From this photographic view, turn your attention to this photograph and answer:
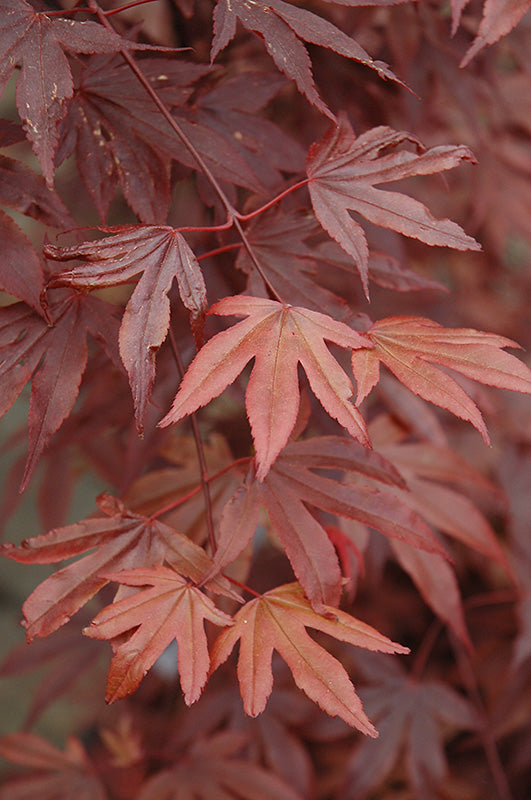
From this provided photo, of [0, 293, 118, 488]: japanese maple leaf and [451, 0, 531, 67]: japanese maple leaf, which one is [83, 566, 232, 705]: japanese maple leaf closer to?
[0, 293, 118, 488]: japanese maple leaf

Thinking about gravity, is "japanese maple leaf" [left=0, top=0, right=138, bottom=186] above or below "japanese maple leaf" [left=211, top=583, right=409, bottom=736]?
above

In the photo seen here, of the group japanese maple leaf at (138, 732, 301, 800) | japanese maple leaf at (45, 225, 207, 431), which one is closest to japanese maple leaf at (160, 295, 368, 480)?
japanese maple leaf at (45, 225, 207, 431)

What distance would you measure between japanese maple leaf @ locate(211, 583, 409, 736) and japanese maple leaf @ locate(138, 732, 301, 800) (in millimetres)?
482

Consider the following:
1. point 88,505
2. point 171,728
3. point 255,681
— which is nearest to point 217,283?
point 255,681

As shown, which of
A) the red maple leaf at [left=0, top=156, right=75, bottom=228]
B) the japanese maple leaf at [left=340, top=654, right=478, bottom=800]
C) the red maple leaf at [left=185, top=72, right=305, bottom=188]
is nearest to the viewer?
the red maple leaf at [left=0, top=156, right=75, bottom=228]

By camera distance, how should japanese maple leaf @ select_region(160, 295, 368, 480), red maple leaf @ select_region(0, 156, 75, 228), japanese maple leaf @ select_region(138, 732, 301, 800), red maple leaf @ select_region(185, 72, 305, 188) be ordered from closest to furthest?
1. japanese maple leaf @ select_region(160, 295, 368, 480)
2. red maple leaf @ select_region(0, 156, 75, 228)
3. red maple leaf @ select_region(185, 72, 305, 188)
4. japanese maple leaf @ select_region(138, 732, 301, 800)

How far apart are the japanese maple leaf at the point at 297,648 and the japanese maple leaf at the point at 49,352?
0.20 metres

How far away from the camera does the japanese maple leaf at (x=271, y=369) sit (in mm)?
454

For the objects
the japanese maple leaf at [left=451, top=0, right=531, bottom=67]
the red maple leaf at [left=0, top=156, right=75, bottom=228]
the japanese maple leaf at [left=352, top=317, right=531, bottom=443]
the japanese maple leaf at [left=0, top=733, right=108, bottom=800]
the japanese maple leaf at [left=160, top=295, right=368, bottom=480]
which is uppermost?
the japanese maple leaf at [left=451, top=0, right=531, bottom=67]

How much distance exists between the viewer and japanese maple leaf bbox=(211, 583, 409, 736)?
48 centimetres

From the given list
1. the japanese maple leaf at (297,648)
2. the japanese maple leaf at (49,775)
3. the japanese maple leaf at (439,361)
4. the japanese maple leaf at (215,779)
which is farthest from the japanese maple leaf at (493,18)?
the japanese maple leaf at (49,775)

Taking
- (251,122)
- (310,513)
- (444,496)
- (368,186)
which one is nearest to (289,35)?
(368,186)

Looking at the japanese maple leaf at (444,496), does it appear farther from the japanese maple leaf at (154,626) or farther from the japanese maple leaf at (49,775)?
the japanese maple leaf at (49,775)

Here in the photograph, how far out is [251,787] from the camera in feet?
2.98
